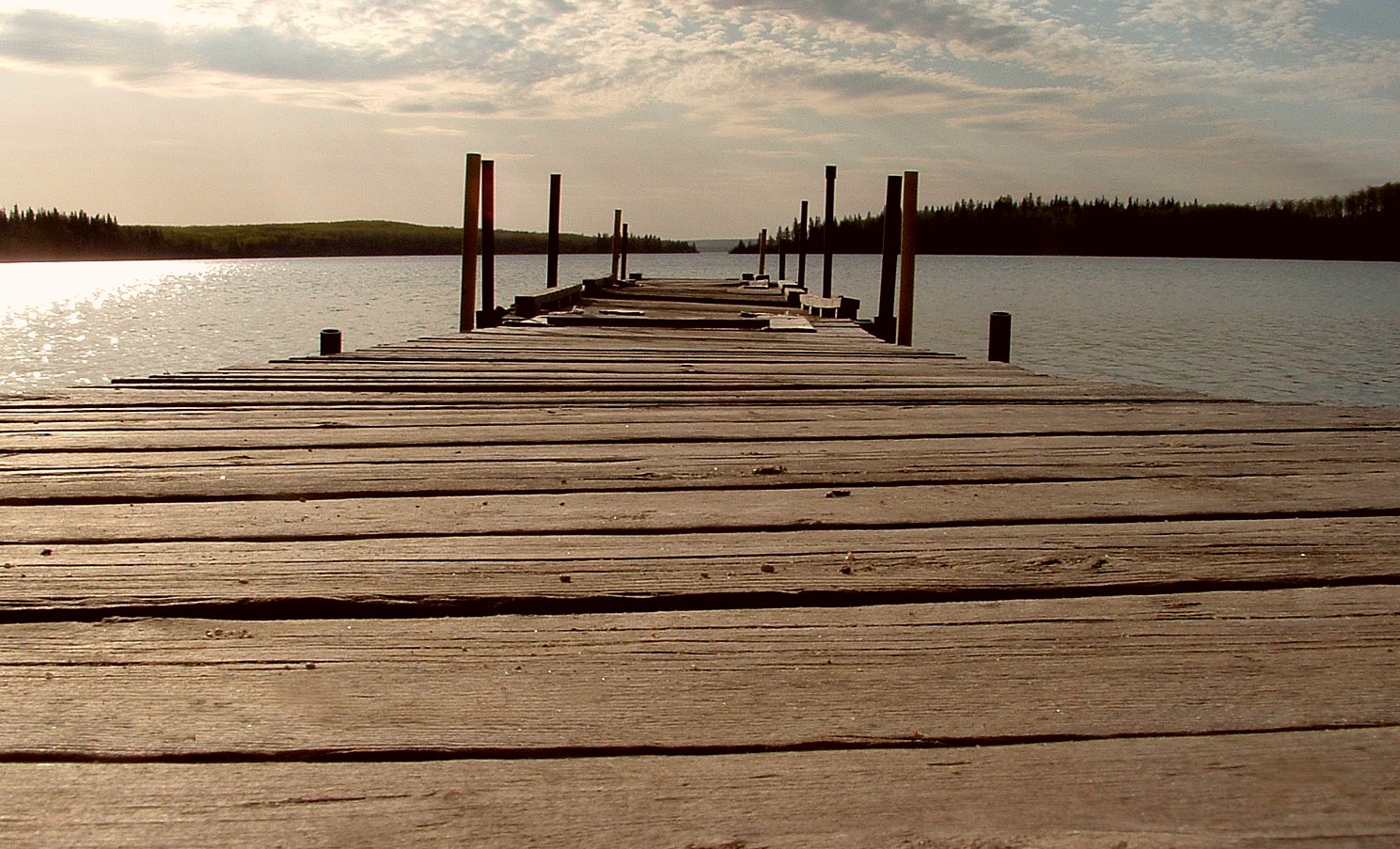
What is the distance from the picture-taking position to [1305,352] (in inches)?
1054

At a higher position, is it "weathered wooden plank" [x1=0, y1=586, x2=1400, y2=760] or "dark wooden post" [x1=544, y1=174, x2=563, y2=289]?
"dark wooden post" [x1=544, y1=174, x2=563, y2=289]

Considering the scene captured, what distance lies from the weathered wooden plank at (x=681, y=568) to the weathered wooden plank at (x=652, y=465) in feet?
1.58

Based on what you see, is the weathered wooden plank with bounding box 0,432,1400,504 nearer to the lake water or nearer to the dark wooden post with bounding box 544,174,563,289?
the lake water

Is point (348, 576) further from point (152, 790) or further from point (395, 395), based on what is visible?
point (395, 395)

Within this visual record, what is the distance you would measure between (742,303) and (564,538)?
44.0ft

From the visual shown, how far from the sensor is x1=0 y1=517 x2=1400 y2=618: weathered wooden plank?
1.70 m

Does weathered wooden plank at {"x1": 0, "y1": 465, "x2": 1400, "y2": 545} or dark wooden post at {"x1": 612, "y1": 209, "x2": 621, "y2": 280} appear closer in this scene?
weathered wooden plank at {"x1": 0, "y1": 465, "x2": 1400, "y2": 545}

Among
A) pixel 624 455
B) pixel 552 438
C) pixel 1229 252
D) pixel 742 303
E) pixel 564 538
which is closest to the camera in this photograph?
pixel 564 538

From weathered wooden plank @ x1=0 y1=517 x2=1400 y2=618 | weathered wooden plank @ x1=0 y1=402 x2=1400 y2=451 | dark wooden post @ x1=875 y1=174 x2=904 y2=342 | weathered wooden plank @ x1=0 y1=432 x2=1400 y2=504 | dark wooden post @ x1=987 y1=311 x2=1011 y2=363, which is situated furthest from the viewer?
dark wooden post @ x1=875 y1=174 x2=904 y2=342

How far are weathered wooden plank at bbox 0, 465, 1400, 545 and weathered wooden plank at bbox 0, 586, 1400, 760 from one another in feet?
1.63

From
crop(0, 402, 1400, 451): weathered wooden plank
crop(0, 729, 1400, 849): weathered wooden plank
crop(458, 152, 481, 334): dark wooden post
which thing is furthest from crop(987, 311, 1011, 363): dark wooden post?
crop(0, 729, 1400, 849): weathered wooden plank

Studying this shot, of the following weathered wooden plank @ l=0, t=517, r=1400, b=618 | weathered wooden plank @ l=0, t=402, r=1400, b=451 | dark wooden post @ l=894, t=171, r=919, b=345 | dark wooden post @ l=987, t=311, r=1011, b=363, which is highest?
dark wooden post @ l=894, t=171, r=919, b=345

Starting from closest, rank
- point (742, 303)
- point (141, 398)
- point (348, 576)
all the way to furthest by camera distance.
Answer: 1. point (348, 576)
2. point (141, 398)
3. point (742, 303)

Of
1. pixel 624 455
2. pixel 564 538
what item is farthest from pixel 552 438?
pixel 564 538
